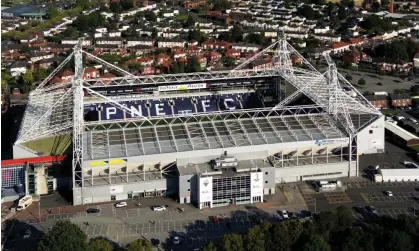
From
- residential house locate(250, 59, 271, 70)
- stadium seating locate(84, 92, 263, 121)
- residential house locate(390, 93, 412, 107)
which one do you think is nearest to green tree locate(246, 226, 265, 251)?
stadium seating locate(84, 92, 263, 121)

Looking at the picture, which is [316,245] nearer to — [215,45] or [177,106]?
[177,106]

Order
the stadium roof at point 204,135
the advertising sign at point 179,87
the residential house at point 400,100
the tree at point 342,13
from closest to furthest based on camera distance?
the stadium roof at point 204,135 → the advertising sign at point 179,87 → the residential house at point 400,100 → the tree at point 342,13

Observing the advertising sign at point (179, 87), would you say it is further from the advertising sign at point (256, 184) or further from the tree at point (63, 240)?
the tree at point (63, 240)

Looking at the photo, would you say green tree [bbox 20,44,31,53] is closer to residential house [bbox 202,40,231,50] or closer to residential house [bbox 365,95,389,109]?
residential house [bbox 202,40,231,50]

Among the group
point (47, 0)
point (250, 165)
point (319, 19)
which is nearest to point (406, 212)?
point (250, 165)

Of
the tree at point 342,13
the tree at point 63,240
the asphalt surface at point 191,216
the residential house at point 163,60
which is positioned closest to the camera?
the tree at point 63,240

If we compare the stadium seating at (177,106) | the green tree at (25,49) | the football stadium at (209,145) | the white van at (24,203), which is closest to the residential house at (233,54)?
the stadium seating at (177,106)
